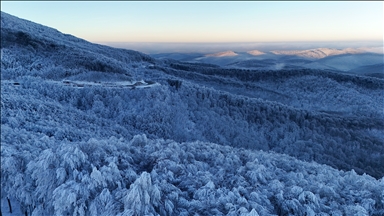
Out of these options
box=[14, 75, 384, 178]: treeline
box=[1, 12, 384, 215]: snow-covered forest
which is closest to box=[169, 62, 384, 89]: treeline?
box=[1, 12, 384, 215]: snow-covered forest

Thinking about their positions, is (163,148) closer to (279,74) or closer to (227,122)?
(227,122)

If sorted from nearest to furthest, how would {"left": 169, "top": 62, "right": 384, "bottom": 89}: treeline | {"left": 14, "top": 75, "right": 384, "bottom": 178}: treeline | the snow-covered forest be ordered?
the snow-covered forest → {"left": 14, "top": 75, "right": 384, "bottom": 178}: treeline → {"left": 169, "top": 62, "right": 384, "bottom": 89}: treeline

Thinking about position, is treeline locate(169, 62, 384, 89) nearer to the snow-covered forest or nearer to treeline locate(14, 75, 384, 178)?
the snow-covered forest

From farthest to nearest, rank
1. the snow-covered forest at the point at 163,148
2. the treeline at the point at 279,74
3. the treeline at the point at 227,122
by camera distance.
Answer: the treeline at the point at 279,74, the treeline at the point at 227,122, the snow-covered forest at the point at 163,148

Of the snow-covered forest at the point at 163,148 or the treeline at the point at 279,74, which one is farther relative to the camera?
the treeline at the point at 279,74

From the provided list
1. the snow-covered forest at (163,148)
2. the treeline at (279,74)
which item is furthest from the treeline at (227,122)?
the treeline at (279,74)

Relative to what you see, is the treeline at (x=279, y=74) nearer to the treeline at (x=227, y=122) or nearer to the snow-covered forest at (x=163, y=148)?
the snow-covered forest at (x=163, y=148)

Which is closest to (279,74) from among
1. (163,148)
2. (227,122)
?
(227,122)

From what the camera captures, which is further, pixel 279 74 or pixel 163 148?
pixel 279 74
